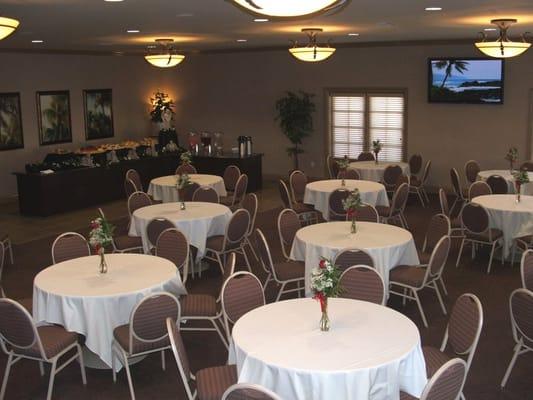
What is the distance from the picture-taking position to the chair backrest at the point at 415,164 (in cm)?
1349

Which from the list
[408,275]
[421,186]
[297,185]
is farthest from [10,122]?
[408,275]

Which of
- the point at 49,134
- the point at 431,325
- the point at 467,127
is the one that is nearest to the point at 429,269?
the point at 431,325

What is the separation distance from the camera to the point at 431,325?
679 centimetres

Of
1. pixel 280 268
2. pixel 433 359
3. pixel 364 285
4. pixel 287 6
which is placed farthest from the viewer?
pixel 280 268

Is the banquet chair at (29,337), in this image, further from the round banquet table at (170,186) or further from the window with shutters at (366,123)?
the window with shutters at (366,123)

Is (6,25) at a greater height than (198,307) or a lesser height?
greater

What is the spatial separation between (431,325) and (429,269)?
2.29 feet

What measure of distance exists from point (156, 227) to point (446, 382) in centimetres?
475

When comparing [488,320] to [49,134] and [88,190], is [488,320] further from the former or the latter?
[49,134]

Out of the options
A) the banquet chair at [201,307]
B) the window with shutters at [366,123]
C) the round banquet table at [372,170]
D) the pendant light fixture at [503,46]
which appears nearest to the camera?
the banquet chair at [201,307]

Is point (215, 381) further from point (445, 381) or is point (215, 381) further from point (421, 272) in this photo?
point (421, 272)

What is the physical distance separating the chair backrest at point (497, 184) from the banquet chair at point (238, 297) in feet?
20.6

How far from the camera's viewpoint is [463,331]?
15.0 feet

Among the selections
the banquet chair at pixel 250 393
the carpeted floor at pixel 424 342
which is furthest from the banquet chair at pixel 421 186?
the banquet chair at pixel 250 393
